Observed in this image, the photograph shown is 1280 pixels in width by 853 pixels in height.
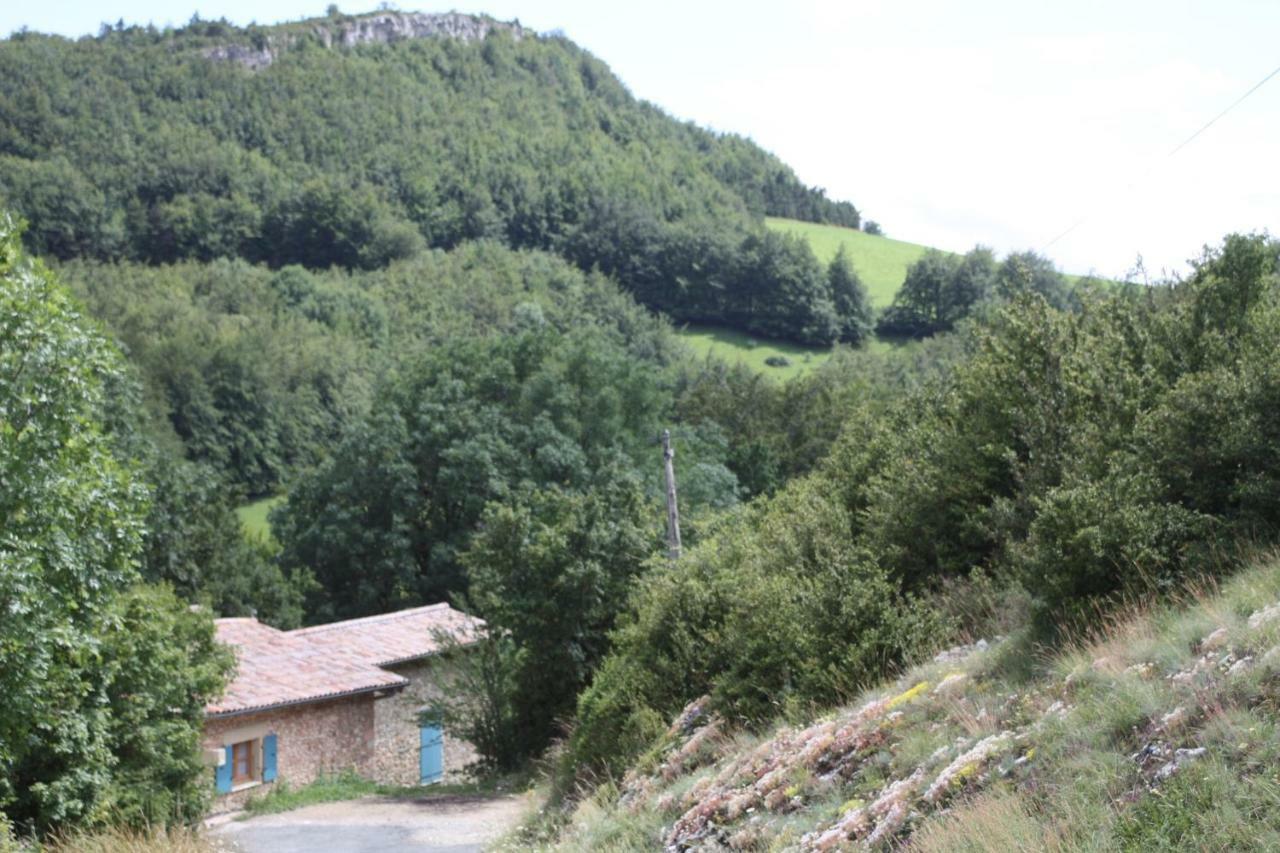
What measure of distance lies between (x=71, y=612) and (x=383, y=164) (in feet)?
439

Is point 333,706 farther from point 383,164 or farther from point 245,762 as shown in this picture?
point 383,164

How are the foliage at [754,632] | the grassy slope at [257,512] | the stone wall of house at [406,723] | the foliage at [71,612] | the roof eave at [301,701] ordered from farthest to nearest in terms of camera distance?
the grassy slope at [257,512] → the stone wall of house at [406,723] → the roof eave at [301,701] → the foliage at [71,612] → the foliage at [754,632]

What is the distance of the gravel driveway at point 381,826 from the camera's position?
72.4 ft

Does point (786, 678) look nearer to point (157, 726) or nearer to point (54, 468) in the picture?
point (54, 468)

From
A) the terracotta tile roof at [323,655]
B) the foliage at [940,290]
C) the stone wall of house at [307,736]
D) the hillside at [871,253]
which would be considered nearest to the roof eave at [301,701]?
the terracotta tile roof at [323,655]

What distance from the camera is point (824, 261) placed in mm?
120000

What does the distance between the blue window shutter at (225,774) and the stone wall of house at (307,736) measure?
154 mm

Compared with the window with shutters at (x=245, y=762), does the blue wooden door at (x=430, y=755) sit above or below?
below

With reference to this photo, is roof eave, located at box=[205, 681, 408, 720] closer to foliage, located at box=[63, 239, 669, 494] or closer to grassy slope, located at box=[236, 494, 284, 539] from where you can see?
foliage, located at box=[63, 239, 669, 494]

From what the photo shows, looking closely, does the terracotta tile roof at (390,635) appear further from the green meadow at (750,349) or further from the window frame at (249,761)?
the green meadow at (750,349)

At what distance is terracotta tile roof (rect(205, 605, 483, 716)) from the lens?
3081 centimetres

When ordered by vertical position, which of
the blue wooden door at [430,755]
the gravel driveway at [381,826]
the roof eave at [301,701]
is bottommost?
the blue wooden door at [430,755]

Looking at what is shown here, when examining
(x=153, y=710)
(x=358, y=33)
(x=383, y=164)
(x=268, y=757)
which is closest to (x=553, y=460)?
(x=268, y=757)

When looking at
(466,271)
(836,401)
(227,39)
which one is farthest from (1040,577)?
(227,39)
